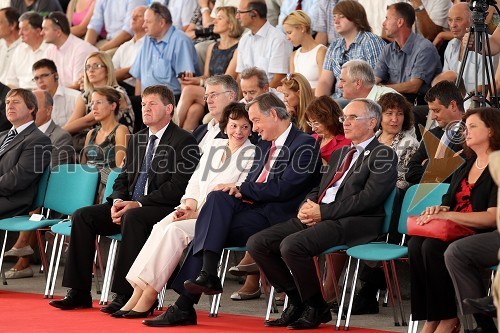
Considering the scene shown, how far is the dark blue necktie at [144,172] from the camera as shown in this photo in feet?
24.6

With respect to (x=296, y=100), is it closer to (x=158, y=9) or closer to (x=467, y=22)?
(x=467, y=22)

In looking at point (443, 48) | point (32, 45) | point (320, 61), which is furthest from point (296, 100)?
point (32, 45)

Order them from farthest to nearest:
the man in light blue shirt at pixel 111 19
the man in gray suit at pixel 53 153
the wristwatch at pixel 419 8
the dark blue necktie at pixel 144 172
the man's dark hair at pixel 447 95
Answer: the man in light blue shirt at pixel 111 19 < the wristwatch at pixel 419 8 < the man in gray suit at pixel 53 153 < the dark blue necktie at pixel 144 172 < the man's dark hair at pixel 447 95

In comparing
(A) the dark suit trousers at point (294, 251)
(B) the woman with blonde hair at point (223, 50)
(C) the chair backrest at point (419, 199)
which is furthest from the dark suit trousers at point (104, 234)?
(B) the woman with blonde hair at point (223, 50)

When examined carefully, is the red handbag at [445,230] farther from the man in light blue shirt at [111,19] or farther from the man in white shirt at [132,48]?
the man in light blue shirt at [111,19]

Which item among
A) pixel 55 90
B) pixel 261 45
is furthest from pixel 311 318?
pixel 55 90

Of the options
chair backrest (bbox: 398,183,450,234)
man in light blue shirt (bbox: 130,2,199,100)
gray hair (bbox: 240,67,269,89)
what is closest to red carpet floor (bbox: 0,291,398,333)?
chair backrest (bbox: 398,183,450,234)

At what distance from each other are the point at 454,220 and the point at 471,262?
1.02 ft

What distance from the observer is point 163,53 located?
1027cm

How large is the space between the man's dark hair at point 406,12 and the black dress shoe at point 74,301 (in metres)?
3.48

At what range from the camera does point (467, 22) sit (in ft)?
28.6

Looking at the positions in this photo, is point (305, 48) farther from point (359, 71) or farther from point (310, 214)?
point (310, 214)

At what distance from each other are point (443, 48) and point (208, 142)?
8.88ft

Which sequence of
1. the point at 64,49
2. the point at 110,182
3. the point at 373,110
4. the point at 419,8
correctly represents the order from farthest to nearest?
the point at 64,49
the point at 419,8
the point at 110,182
the point at 373,110
